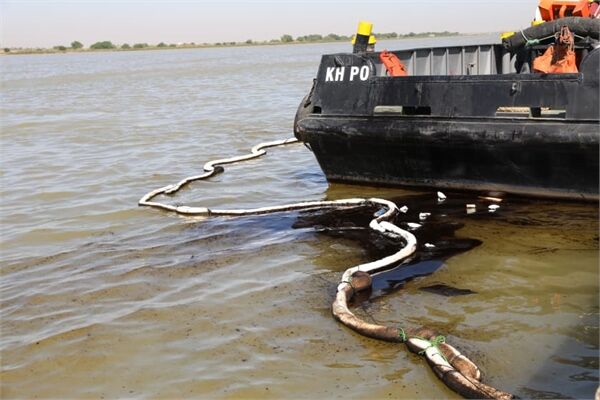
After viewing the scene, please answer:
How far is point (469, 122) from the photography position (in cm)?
635

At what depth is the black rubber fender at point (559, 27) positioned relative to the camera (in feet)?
20.8

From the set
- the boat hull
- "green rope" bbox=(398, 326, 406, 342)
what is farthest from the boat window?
"green rope" bbox=(398, 326, 406, 342)

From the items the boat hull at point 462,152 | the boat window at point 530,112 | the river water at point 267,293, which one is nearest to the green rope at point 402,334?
the river water at point 267,293

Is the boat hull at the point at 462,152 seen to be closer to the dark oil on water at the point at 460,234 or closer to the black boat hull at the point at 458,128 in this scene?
the black boat hull at the point at 458,128

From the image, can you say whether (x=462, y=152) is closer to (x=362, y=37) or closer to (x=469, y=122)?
(x=469, y=122)

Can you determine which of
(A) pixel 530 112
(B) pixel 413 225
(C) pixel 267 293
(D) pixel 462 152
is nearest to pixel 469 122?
(D) pixel 462 152

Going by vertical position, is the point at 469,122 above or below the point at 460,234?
above

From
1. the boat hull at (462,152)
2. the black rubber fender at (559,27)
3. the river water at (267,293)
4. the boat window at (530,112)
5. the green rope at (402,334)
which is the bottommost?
the river water at (267,293)

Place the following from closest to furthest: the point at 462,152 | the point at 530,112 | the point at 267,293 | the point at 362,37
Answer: the point at 267,293 < the point at 530,112 < the point at 462,152 < the point at 362,37

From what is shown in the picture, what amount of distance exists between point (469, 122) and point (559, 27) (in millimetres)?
1187

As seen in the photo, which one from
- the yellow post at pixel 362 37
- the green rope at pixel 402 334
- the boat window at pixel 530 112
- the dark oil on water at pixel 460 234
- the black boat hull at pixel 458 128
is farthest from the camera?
the yellow post at pixel 362 37

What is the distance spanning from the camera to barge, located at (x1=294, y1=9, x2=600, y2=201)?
589 centimetres

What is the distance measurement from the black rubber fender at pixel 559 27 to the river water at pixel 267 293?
60.5 inches

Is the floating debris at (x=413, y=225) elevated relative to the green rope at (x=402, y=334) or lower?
lower
